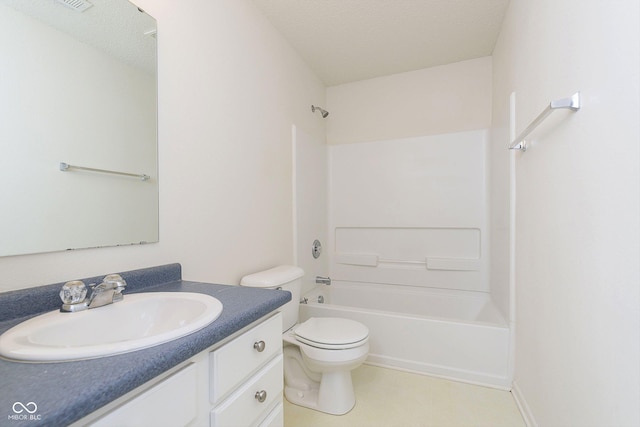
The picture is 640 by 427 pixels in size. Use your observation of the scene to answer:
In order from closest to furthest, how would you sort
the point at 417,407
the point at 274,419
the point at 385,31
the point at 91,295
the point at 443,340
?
the point at 91,295
the point at 274,419
the point at 417,407
the point at 443,340
the point at 385,31

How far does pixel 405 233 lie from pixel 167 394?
2312mm

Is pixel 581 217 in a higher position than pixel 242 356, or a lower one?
higher

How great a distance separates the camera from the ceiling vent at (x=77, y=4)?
90 centimetres

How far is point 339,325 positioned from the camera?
Result: 1681mm

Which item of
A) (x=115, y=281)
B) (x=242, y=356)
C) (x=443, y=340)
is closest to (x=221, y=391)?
(x=242, y=356)

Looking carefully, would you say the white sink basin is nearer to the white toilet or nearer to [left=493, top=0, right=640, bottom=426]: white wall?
the white toilet

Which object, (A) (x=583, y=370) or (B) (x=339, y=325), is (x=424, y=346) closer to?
(B) (x=339, y=325)

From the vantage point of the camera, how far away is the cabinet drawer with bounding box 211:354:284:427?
0.73 metres

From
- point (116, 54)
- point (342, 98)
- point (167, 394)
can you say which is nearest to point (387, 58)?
point (342, 98)

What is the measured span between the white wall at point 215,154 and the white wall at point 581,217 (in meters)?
1.46

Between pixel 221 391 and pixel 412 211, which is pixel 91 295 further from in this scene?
pixel 412 211

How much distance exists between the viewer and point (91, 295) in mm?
838

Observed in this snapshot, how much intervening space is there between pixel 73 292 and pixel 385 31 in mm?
2267

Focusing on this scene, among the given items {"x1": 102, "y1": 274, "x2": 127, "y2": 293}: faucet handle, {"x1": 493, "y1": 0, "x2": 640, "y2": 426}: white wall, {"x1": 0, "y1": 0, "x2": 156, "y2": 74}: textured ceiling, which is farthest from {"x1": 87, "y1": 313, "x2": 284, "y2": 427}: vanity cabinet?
{"x1": 0, "y1": 0, "x2": 156, "y2": 74}: textured ceiling
